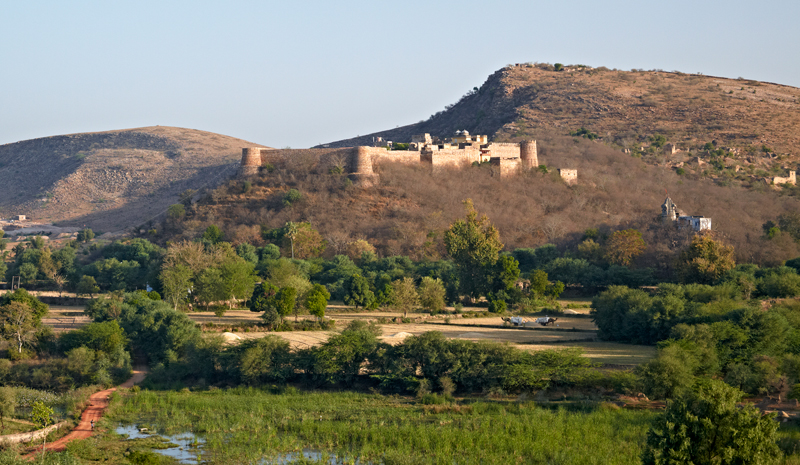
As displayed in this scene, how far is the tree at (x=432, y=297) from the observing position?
1481 inches

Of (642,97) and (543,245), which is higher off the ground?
(642,97)

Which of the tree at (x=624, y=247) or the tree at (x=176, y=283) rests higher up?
the tree at (x=624, y=247)

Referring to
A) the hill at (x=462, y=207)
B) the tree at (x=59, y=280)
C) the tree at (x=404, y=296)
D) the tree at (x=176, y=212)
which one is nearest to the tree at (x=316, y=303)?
the tree at (x=404, y=296)

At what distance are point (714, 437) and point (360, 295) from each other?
2316cm

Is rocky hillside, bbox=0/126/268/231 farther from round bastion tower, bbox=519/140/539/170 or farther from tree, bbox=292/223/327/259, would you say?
round bastion tower, bbox=519/140/539/170

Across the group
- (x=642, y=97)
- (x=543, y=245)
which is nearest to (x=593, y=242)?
(x=543, y=245)

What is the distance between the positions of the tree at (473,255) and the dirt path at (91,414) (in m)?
16.9

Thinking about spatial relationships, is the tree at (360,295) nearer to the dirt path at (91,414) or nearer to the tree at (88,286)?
the dirt path at (91,414)

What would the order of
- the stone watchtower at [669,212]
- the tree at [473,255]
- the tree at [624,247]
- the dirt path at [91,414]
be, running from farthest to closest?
the stone watchtower at [669,212] < the tree at [624,247] < the tree at [473,255] < the dirt path at [91,414]

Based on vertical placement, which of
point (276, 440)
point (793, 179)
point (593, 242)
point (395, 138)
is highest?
point (395, 138)

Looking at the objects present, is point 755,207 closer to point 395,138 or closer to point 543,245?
point 543,245

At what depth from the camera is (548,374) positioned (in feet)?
81.4

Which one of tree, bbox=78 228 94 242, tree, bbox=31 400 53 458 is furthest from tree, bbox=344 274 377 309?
tree, bbox=78 228 94 242

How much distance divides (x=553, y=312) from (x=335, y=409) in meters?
17.1
